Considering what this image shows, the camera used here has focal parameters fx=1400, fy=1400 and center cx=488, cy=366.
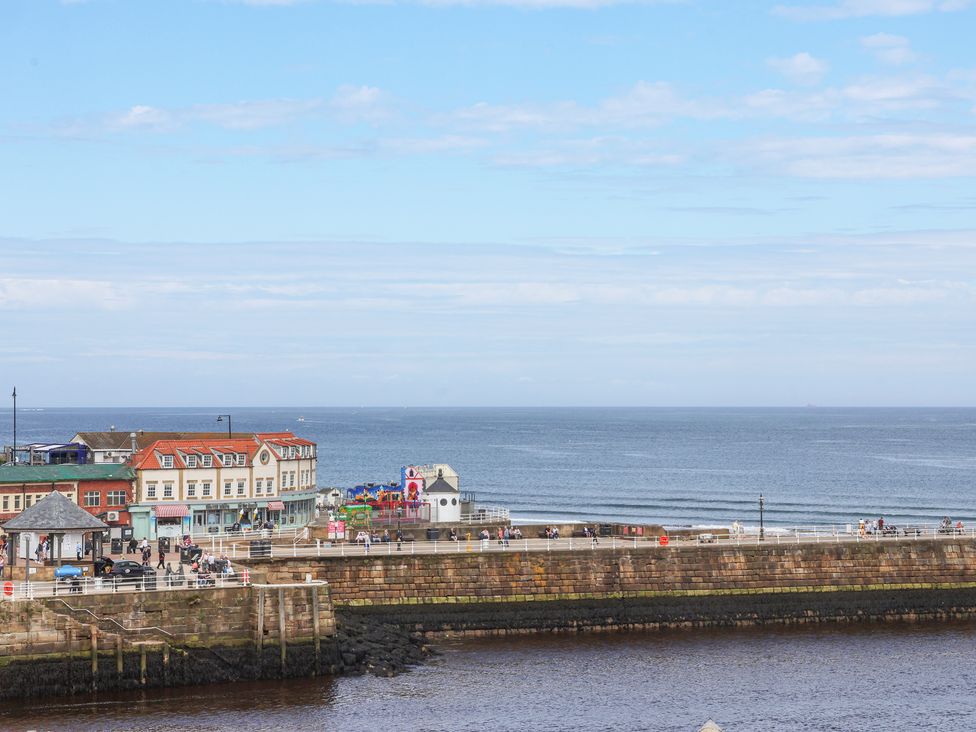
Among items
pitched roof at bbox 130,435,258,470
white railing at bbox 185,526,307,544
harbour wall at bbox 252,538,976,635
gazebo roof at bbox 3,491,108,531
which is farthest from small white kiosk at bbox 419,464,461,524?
gazebo roof at bbox 3,491,108,531

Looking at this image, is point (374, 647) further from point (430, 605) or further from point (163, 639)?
point (163, 639)

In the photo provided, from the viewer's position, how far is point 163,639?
166 ft

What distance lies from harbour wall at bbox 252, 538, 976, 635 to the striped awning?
12849 millimetres

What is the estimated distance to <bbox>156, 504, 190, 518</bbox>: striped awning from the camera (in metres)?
72.8

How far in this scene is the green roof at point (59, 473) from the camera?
6988 centimetres

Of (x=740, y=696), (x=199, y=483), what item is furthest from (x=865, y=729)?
(x=199, y=483)

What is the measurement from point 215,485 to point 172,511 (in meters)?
3.01

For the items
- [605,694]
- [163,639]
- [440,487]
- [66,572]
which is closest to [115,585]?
[66,572]

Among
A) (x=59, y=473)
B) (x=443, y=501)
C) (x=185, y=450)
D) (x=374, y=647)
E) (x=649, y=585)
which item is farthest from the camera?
(x=443, y=501)

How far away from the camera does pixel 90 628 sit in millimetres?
49438

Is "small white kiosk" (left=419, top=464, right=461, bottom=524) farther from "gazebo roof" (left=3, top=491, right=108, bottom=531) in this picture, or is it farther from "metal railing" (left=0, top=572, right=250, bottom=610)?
"gazebo roof" (left=3, top=491, right=108, bottom=531)

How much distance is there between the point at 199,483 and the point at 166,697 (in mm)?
26403

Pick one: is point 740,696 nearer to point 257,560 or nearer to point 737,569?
point 737,569

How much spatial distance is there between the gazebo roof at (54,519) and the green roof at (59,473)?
1617cm
